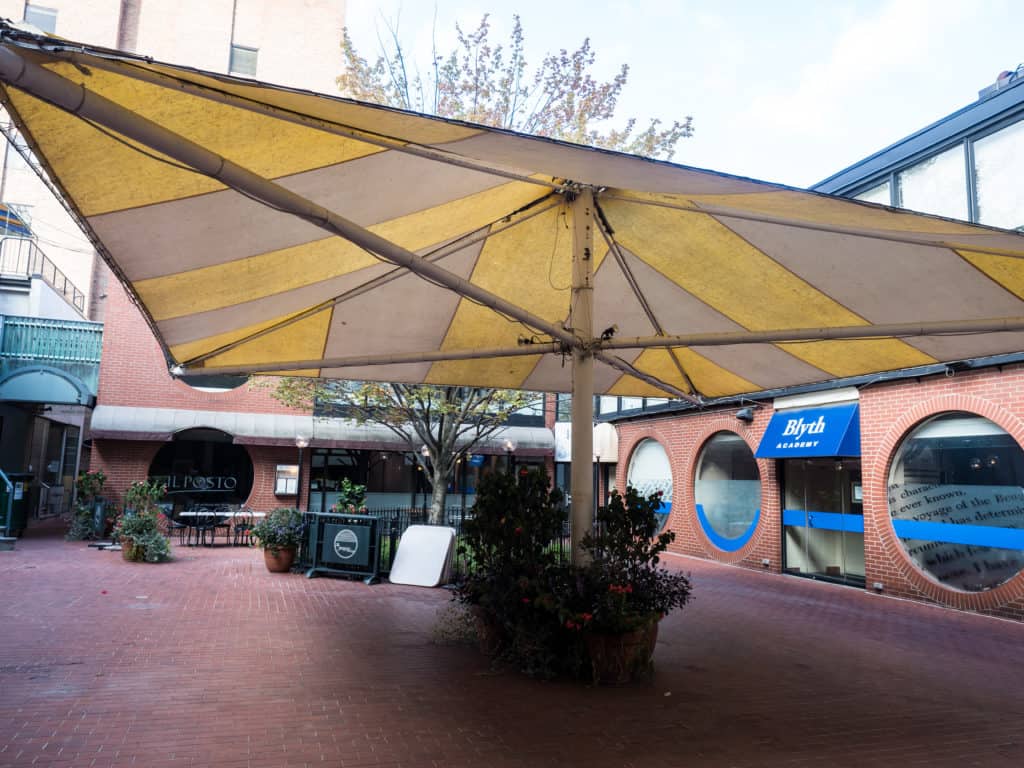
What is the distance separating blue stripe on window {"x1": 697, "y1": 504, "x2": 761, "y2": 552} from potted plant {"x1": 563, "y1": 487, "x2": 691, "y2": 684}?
8.85 meters

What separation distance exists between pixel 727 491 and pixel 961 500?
→ 5.81 meters

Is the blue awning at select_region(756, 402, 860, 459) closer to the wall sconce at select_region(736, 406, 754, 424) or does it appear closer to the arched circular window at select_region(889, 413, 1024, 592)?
the wall sconce at select_region(736, 406, 754, 424)

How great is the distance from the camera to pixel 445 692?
5562mm

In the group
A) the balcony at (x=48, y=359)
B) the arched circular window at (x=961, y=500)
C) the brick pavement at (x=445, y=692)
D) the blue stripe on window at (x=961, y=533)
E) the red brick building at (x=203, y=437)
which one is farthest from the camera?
the red brick building at (x=203, y=437)

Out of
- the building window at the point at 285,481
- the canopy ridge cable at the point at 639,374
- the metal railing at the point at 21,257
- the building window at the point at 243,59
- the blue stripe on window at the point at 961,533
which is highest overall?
the building window at the point at 243,59

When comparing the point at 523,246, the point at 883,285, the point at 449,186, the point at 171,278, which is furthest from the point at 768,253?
the point at 171,278

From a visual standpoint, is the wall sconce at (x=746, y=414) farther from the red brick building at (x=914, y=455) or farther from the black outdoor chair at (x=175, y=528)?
the black outdoor chair at (x=175, y=528)

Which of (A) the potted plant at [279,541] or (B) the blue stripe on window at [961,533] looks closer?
(B) the blue stripe on window at [961,533]

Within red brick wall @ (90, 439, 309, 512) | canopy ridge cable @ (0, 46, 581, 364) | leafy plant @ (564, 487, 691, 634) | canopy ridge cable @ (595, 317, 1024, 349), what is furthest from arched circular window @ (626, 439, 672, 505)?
canopy ridge cable @ (0, 46, 581, 364)

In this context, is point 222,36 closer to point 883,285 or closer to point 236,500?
point 236,500

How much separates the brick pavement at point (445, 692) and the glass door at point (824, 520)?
8.67 ft

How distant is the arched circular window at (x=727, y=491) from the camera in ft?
48.0

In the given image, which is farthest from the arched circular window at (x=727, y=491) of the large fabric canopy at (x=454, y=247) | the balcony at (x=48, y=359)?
the balcony at (x=48, y=359)

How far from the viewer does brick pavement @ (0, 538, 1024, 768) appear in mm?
4387
